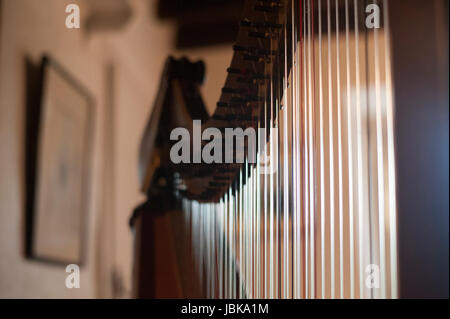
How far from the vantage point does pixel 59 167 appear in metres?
1.48

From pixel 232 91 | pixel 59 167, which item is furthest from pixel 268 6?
pixel 59 167

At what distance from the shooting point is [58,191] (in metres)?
1.47

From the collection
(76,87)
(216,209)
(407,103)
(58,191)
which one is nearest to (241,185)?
(216,209)

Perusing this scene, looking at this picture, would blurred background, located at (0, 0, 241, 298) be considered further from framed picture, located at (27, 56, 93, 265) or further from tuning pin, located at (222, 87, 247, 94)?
tuning pin, located at (222, 87, 247, 94)

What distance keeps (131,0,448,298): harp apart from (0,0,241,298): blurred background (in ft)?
1.88

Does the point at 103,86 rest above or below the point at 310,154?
above

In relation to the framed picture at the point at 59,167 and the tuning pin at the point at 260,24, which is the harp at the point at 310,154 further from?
the framed picture at the point at 59,167

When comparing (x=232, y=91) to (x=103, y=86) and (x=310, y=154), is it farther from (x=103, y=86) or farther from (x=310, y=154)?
(x=103, y=86)

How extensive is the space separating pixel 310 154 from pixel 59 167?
109 centimetres

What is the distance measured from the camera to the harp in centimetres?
38

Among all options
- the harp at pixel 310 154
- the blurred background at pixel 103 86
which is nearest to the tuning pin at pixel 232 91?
the harp at pixel 310 154

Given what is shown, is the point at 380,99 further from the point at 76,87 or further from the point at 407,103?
the point at 76,87

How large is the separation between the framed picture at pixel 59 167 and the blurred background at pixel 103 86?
0.11 feet

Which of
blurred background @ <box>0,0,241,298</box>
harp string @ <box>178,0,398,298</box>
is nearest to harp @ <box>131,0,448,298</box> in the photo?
harp string @ <box>178,0,398,298</box>
